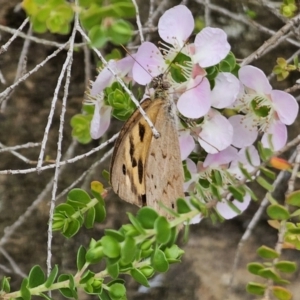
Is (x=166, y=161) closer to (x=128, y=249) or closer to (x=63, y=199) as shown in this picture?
(x=128, y=249)

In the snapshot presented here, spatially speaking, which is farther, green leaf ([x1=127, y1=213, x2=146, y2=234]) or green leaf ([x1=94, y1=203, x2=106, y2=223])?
green leaf ([x1=94, y1=203, x2=106, y2=223])

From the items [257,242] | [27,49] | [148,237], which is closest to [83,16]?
[148,237]

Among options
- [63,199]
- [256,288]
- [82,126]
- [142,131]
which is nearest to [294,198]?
[256,288]

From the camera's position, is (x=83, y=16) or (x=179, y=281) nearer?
(x=83, y=16)

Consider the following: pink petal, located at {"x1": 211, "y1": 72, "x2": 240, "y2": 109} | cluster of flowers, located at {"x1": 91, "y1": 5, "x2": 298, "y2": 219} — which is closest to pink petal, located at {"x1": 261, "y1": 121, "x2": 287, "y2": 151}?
cluster of flowers, located at {"x1": 91, "y1": 5, "x2": 298, "y2": 219}

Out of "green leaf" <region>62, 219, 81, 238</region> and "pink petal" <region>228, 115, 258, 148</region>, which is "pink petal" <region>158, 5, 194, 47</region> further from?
"green leaf" <region>62, 219, 81, 238</region>

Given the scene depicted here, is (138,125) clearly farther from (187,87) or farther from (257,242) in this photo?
(257,242)
